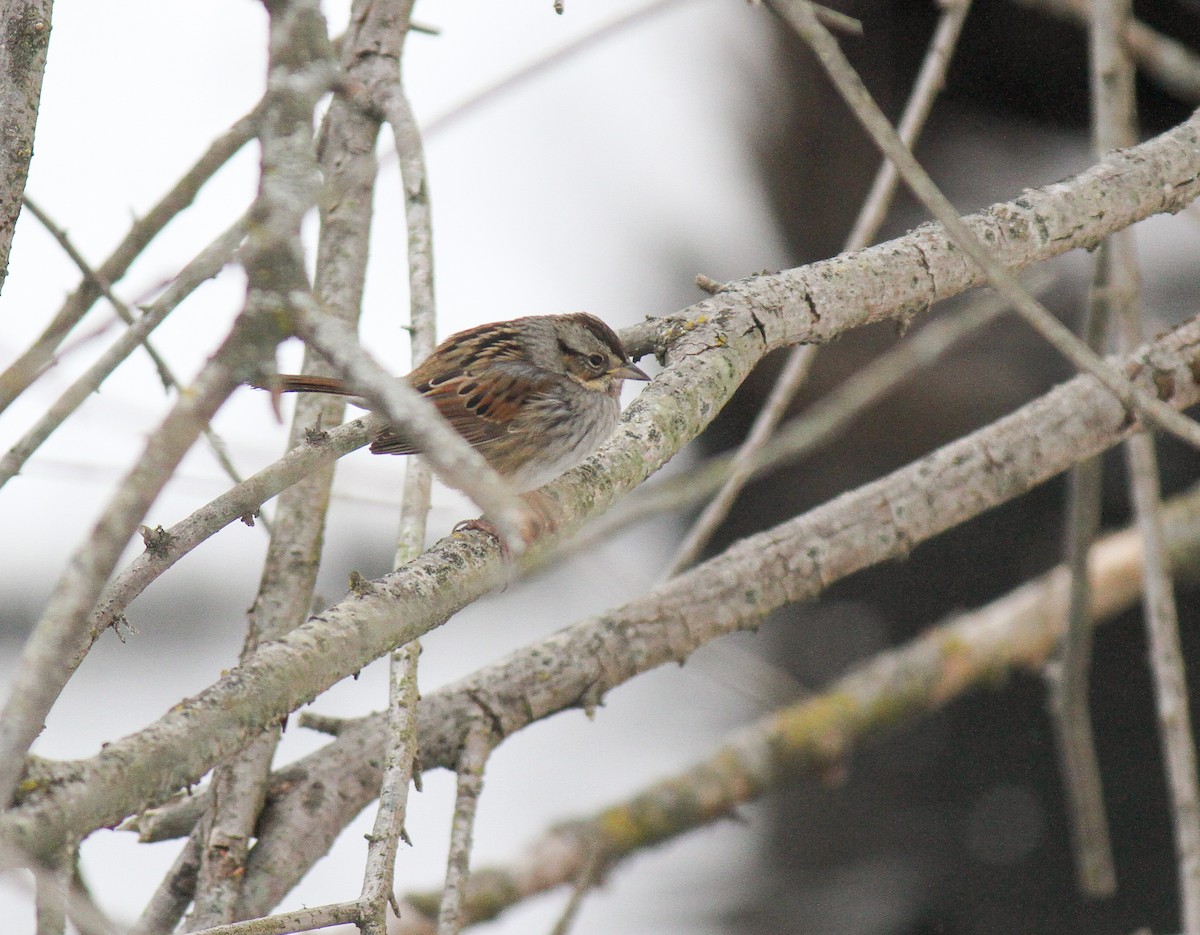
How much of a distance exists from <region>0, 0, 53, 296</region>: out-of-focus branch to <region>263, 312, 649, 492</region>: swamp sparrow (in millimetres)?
1504

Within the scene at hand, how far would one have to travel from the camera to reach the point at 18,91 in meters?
1.93

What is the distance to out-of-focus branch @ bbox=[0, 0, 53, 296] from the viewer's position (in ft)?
6.22

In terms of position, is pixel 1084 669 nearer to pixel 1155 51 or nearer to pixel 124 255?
pixel 1155 51

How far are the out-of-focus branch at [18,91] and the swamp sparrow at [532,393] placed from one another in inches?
59.2

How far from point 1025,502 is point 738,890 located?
5.79 feet

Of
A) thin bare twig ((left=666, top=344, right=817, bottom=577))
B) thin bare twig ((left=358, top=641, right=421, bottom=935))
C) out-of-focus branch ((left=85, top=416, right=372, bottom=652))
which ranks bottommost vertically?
thin bare twig ((left=358, top=641, right=421, bottom=935))

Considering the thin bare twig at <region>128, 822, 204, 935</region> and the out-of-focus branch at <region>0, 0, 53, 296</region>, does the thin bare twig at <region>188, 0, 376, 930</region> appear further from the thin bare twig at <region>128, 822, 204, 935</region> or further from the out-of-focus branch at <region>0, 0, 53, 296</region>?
the out-of-focus branch at <region>0, 0, 53, 296</region>

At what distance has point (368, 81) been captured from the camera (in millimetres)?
2932

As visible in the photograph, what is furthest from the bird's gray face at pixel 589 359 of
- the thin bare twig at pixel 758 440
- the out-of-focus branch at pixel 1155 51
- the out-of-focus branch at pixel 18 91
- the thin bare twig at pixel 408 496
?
the out-of-focus branch at pixel 18 91

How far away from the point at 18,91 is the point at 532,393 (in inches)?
72.5

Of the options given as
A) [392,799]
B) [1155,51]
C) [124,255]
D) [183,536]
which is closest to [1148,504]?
[1155,51]

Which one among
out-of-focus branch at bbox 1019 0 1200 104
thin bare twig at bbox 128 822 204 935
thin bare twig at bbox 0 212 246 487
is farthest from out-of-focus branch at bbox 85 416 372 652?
out-of-focus branch at bbox 1019 0 1200 104

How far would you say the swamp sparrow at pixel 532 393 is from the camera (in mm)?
3516

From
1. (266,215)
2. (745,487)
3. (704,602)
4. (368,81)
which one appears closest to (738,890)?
(745,487)
